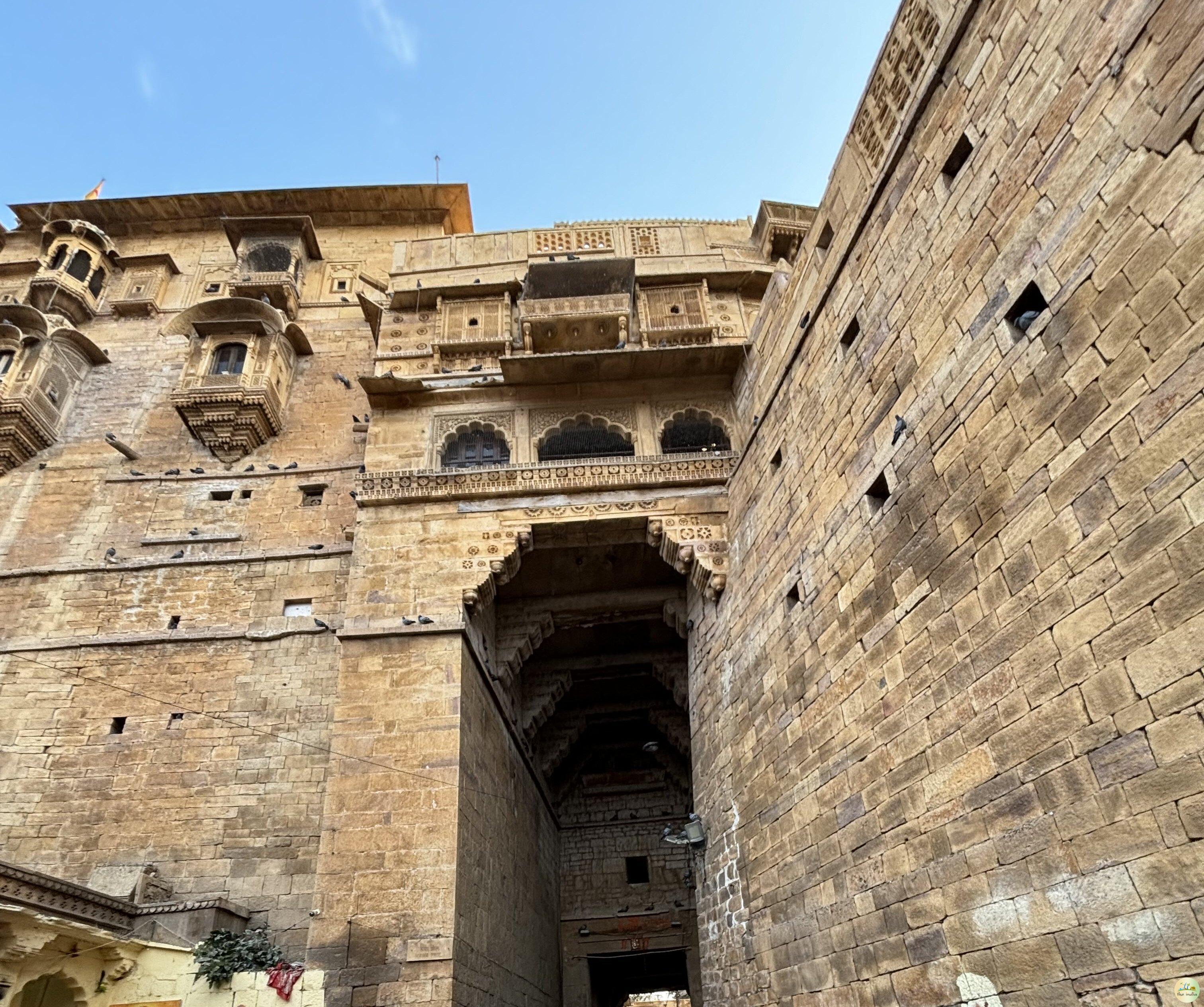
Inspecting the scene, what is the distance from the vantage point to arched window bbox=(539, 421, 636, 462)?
10.4 meters

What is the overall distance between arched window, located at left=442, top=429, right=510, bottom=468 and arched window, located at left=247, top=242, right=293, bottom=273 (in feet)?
27.7

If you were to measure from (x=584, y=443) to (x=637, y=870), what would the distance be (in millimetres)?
8156

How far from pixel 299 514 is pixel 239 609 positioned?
189 centimetres

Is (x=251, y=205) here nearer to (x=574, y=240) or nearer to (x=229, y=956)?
(x=574, y=240)

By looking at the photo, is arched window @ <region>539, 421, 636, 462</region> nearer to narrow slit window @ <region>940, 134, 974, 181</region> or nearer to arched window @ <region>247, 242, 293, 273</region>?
narrow slit window @ <region>940, 134, 974, 181</region>

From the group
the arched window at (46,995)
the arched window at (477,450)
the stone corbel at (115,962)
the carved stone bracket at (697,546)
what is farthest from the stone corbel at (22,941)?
the carved stone bracket at (697,546)

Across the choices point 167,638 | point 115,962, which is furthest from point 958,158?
point 167,638

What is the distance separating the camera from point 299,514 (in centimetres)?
1235

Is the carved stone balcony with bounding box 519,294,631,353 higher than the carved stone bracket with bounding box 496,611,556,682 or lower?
higher

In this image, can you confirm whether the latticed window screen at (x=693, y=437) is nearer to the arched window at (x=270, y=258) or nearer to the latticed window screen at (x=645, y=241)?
the latticed window screen at (x=645, y=241)

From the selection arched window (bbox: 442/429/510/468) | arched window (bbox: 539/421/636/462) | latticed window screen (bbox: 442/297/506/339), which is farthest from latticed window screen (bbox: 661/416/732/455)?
latticed window screen (bbox: 442/297/506/339)

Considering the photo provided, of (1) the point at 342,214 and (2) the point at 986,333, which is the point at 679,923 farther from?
(1) the point at 342,214

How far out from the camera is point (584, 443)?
10750 mm

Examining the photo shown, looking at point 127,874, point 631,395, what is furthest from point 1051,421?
point 127,874
